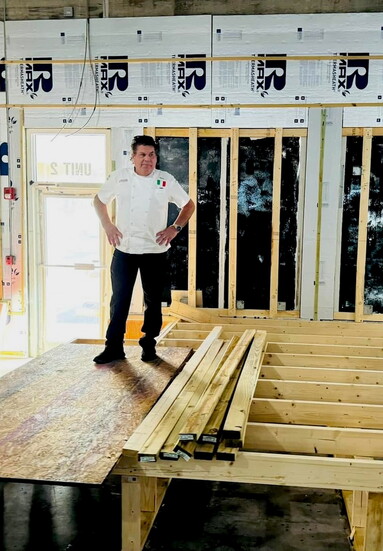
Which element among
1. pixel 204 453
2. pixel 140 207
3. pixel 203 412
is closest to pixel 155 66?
pixel 140 207

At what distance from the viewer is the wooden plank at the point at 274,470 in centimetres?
243

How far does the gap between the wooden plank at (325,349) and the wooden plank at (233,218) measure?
168 centimetres

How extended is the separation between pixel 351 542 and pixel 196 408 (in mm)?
1077

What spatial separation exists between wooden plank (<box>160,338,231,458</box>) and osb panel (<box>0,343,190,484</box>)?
199mm

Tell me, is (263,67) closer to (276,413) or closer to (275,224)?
(275,224)

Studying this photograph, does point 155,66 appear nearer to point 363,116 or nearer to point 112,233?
point 363,116

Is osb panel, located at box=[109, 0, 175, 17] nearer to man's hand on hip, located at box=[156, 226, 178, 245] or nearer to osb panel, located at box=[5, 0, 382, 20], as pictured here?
osb panel, located at box=[5, 0, 382, 20]

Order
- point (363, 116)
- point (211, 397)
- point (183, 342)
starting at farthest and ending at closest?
point (363, 116) → point (183, 342) → point (211, 397)

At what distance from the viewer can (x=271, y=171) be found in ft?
19.7

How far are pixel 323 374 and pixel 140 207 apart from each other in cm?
165

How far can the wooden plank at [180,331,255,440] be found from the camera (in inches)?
99.3

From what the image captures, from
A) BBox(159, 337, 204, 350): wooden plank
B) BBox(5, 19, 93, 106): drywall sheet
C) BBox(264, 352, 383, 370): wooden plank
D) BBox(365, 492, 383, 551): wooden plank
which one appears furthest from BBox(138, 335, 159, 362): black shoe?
BBox(5, 19, 93, 106): drywall sheet

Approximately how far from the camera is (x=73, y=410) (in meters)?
2.95

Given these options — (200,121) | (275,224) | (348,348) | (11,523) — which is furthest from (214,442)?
(200,121)
